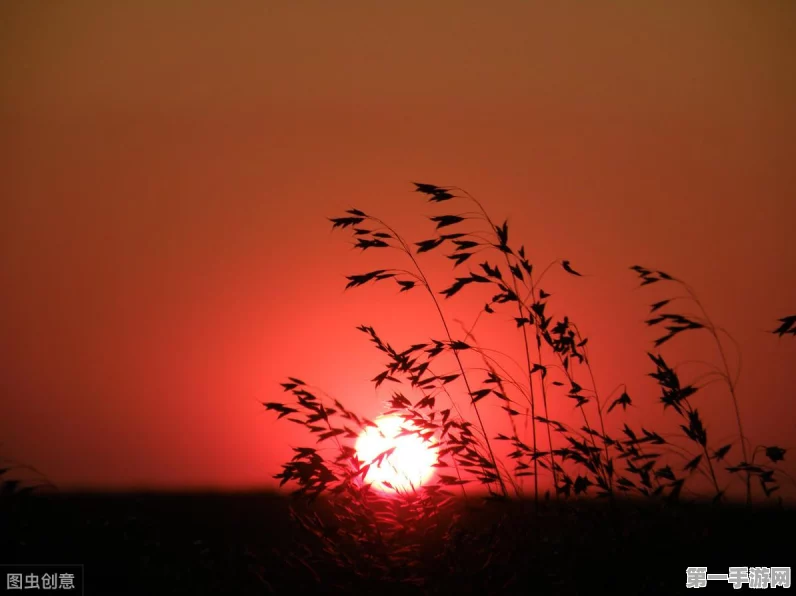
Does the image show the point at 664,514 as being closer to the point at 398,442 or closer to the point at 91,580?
the point at 398,442

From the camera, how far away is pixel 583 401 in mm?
4570

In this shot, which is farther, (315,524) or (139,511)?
(139,511)

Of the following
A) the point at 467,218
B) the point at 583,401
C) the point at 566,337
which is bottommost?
the point at 583,401

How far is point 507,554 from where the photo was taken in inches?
170

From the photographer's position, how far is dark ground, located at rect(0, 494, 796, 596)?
4156 millimetres

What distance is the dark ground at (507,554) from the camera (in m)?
4.16

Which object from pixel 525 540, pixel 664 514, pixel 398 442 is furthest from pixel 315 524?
pixel 664 514

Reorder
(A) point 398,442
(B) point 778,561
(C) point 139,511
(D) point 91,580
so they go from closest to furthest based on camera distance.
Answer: (B) point 778,561 < (A) point 398,442 < (D) point 91,580 < (C) point 139,511

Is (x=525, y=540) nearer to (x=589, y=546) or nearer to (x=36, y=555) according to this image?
(x=589, y=546)

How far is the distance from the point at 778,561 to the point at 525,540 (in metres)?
1.33

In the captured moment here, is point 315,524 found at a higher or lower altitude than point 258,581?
higher

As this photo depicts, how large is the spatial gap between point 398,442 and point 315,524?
786mm

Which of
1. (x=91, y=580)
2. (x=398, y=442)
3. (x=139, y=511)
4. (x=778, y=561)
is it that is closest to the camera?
(x=778, y=561)

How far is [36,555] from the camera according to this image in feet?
15.6
